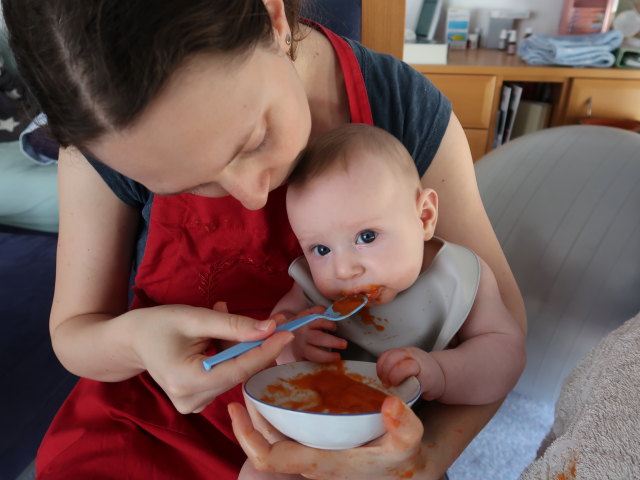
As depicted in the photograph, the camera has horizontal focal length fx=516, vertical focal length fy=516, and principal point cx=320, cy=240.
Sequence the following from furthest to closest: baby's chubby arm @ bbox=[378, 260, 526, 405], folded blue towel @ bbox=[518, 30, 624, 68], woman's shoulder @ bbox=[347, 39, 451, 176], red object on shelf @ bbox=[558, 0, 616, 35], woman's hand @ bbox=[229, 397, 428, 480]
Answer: red object on shelf @ bbox=[558, 0, 616, 35] < folded blue towel @ bbox=[518, 30, 624, 68] < woman's shoulder @ bbox=[347, 39, 451, 176] < baby's chubby arm @ bbox=[378, 260, 526, 405] < woman's hand @ bbox=[229, 397, 428, 480]

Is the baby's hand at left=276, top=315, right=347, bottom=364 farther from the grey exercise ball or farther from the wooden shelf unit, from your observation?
the wooden shelf unit

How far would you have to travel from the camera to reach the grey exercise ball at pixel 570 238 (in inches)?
42.6

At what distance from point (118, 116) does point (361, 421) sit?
40cm

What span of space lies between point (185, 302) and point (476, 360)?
0.52 m

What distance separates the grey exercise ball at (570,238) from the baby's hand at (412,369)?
1.79 feet

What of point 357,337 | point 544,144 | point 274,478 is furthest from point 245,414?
point 544,144

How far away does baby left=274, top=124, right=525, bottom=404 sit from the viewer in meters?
0.74

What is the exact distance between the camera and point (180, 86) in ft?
1.66

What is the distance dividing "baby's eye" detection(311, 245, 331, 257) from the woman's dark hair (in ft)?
1.08

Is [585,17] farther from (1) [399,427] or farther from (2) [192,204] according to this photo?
(1) [399,427]

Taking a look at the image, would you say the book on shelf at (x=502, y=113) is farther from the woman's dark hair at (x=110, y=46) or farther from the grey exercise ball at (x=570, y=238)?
the woman's dark hair at (x=110, y=46)

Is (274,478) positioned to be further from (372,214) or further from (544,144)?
(544,144)

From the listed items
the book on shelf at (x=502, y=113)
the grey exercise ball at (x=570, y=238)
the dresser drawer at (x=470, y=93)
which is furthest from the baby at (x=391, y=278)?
the book on shelf at (x=502, y=113)

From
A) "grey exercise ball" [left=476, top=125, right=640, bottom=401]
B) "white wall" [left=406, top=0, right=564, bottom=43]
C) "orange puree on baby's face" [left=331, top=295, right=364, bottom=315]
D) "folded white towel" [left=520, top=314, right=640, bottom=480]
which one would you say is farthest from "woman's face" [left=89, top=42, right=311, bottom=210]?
"white wall" [left=406, top=0, right=564, bottom=43]
